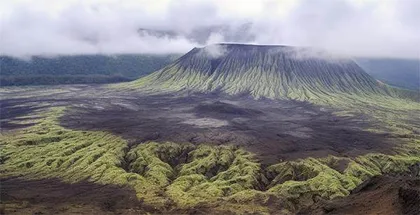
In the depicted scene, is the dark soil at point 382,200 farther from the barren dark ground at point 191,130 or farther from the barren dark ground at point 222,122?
the barren dark ground at point 222,122

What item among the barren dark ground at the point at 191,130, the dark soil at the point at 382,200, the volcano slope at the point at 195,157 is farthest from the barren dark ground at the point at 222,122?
the dark soil at the point at 382,200

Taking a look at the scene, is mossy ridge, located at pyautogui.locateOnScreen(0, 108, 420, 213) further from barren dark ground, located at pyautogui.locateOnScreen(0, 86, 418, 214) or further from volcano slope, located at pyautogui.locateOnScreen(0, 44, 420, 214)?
barren dark ground, located at pyautogui.locateOnScreen(0, 86, 418, 214)

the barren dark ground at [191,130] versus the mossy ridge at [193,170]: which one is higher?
the barren dark ground at [191,130]

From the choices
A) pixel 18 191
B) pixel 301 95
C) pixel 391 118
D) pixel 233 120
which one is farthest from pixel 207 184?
pixel 301 95

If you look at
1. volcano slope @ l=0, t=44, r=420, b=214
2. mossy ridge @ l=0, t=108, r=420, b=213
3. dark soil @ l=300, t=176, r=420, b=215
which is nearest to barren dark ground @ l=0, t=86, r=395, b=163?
volcano slope @ l=0, t=44, r=420, b=214

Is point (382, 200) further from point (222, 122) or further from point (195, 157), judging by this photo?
point (222, 122)
